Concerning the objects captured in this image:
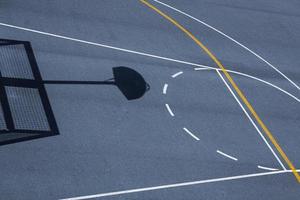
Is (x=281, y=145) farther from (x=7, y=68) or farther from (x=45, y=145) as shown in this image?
(x=7, y=68)

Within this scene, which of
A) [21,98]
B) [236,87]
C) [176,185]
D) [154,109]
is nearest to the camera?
[176,185]

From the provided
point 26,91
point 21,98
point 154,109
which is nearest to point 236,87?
point 154,109

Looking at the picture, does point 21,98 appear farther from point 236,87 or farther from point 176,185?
point 236,87

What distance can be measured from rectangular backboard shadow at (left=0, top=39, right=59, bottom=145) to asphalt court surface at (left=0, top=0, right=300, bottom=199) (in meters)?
0.39

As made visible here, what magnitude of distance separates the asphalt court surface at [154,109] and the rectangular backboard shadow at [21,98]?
0.39 m

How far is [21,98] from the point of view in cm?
1936

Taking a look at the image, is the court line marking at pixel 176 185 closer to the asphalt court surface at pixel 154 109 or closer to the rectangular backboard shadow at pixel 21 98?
the asphalt court surface at pixel 154 109

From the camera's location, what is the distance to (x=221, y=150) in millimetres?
19516

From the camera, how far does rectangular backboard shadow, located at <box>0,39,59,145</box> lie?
17.9 m

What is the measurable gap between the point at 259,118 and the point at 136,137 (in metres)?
6.14

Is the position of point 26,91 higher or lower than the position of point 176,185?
higher

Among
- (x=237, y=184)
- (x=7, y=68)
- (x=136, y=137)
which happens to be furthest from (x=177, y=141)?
(x=7, y=68)

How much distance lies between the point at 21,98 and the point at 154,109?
5.42 metres

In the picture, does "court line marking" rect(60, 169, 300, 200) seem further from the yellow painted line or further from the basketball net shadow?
the basketball net shadow
